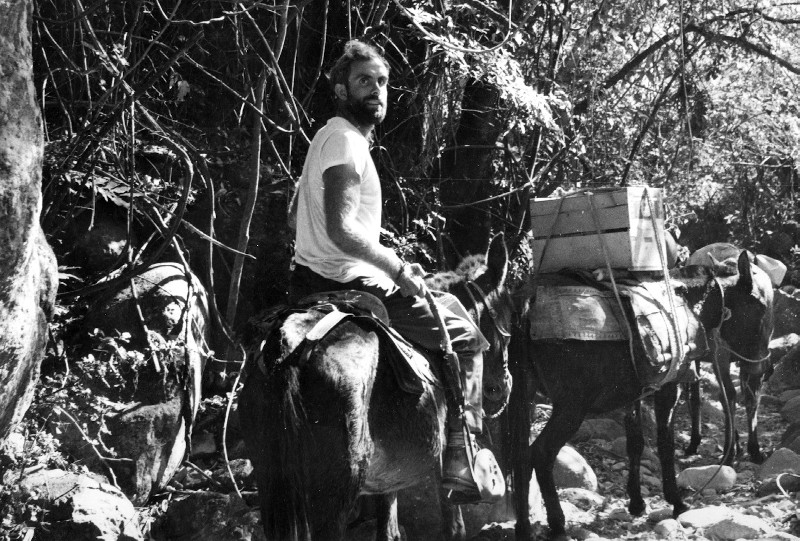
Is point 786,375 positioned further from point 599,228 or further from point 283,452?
point 283,452

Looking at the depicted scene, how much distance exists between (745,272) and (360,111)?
503 centimetres

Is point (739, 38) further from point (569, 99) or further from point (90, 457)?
point (90, 457)

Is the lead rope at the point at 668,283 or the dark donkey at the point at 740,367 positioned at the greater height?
the lead rope at the point at 668,283

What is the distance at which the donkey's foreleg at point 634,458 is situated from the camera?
6.75 m

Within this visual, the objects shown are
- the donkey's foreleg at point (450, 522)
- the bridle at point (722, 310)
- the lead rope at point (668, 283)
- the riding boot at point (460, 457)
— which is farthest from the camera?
the bridle at point (722, 310)

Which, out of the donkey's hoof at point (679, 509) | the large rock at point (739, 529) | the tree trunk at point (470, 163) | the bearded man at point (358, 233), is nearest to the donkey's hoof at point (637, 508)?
the donkey's hoof at point (679, 509)

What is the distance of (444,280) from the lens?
16.5 ft

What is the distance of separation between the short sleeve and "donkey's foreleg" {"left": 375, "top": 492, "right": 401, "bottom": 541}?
1742 mm

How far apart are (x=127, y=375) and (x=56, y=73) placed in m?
2.17

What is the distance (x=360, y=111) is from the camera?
13.2 ft

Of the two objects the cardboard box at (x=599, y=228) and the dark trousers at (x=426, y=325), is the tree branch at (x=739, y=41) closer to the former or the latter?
the cardboard box at (x=599, y=228)

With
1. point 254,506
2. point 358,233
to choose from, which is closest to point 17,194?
point 358,233

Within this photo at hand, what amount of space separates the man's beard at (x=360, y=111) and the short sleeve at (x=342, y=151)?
0.25m

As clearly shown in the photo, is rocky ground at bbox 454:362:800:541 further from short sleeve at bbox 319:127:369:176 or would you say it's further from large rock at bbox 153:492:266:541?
short sleeve at bbox 319:127:369:176
